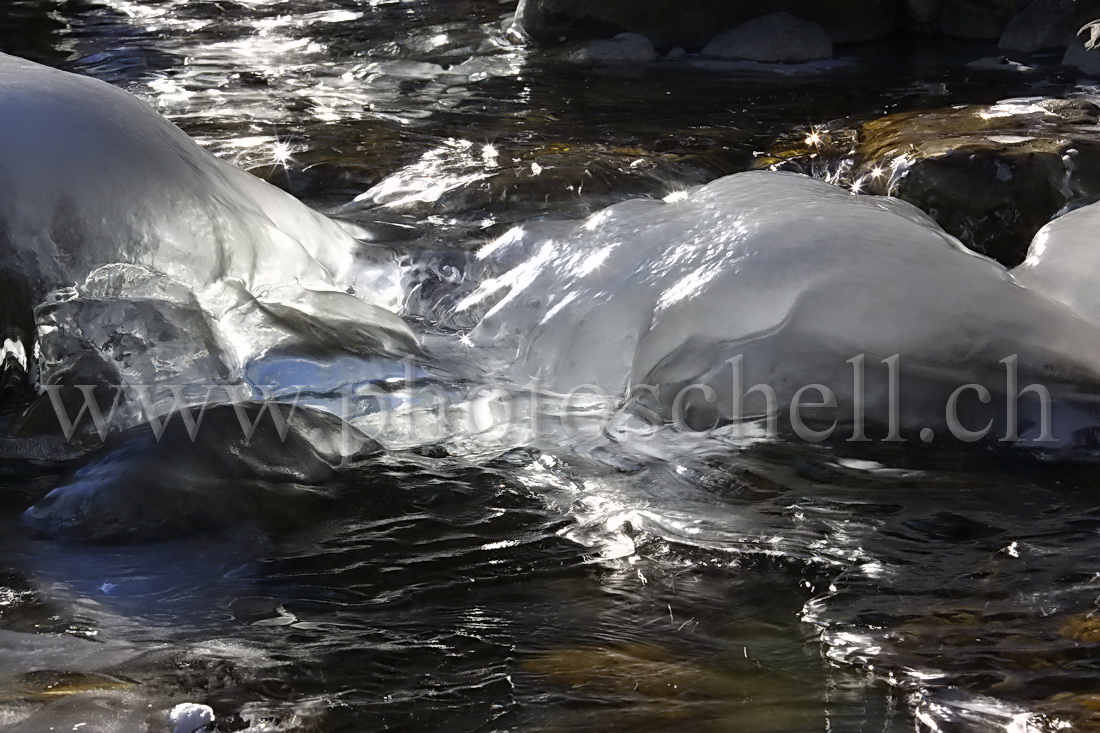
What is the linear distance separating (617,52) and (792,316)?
570 cm

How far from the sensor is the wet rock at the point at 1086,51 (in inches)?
293

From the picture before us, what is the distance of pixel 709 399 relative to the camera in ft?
11.1

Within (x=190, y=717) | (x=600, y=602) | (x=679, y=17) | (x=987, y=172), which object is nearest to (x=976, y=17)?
(x=679, y=17)

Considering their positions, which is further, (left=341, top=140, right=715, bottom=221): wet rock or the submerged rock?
(left=341, top=140, right=715, bottom=221): wet rock

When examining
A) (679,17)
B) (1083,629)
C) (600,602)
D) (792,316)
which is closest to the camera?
(1083,629)

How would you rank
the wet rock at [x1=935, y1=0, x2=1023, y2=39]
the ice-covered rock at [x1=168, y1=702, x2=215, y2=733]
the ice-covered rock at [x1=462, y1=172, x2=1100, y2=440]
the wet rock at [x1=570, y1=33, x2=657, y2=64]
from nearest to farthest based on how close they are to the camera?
the ice-covered rock at [x1=168, y1=702, x2=215, y2=733] < the ice-covered rock at [x1=462, y1=172, x2=1100, y2=440] < the wet rock at [x1=570, y1=33, x2=657, y2=64] < the wet rock at [x1=935, y1=0, x2=1023, y2=39]

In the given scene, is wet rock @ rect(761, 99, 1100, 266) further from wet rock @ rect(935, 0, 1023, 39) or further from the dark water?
wet rock @ rect(935, 0, 1023, 39)

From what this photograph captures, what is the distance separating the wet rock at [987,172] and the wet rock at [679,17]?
3605mm

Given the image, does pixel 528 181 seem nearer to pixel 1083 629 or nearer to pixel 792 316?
pixel 792 316

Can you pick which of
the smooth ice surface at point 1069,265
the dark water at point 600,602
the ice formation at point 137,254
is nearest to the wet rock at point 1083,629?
the dark water at point 600,602

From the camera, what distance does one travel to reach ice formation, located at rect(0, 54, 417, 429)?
3.53 metres

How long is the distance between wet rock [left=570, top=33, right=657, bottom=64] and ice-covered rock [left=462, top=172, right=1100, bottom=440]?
4730mm

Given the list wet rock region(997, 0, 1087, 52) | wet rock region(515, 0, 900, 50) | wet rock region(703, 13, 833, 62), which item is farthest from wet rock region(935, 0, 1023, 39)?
wet rock region(703, 13, 833, 62)

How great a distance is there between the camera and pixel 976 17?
8984 mm
